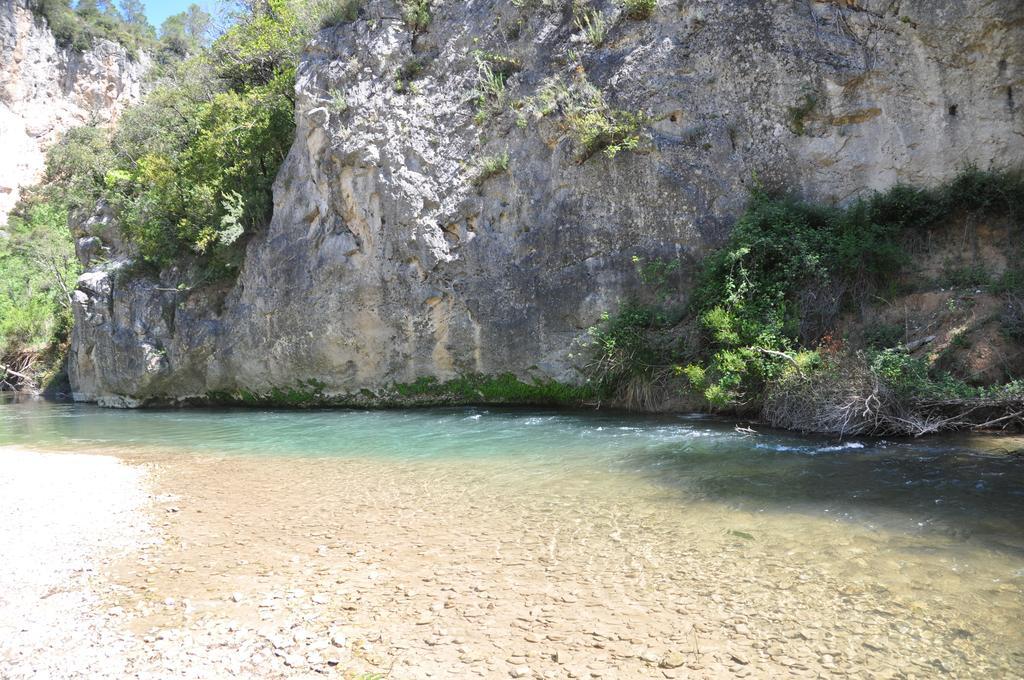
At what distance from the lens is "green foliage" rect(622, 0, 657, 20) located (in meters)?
13.3

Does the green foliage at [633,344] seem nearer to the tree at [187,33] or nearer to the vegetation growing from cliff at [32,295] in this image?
the vegetation growing from cliff at [32,295]

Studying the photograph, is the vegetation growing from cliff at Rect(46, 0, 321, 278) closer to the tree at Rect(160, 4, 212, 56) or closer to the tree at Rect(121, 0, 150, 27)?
the tree at Rect(160, 4, 212, 56)

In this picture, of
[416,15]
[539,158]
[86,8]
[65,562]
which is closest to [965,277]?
[539,158]

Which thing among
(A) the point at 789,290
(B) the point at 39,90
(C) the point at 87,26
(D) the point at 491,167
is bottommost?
(A) the point at 789,290

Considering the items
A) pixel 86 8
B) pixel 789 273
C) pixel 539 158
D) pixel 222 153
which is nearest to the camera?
pixel 789 273

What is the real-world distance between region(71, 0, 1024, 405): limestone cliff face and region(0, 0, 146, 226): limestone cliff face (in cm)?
3143

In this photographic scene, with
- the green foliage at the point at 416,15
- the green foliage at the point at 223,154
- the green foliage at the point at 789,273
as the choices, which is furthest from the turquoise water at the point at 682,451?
the green foliage at the point at 416,15

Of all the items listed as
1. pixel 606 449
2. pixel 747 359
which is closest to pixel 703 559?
pixel 606 449

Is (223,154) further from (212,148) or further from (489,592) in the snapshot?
(489,592)

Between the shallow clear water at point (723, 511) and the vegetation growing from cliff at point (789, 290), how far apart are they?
907 mm

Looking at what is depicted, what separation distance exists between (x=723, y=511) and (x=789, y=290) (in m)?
5.89

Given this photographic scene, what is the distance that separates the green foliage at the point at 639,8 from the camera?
43.5 feet

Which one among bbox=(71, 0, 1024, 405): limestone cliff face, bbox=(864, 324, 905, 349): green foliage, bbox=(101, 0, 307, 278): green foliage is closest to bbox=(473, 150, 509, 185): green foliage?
bbox=(71, 0, 1024, 405): limestone cliff face

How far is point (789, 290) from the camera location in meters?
11.1
